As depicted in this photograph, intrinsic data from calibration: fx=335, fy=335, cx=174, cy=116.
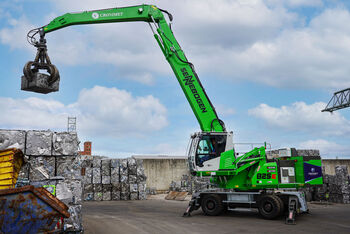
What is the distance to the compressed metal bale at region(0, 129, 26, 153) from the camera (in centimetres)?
855

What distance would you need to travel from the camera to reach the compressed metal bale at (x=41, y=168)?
870cm

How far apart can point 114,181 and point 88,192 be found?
1.81m

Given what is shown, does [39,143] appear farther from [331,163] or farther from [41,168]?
[331,163]

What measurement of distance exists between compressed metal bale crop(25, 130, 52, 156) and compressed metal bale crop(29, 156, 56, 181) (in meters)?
0.16

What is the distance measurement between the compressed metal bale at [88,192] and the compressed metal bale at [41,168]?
13.7 metres

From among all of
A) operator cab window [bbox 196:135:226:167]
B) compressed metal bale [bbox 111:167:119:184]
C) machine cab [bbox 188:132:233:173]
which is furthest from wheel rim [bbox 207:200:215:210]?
compressed metal bale [bbox 111:167:119:184]

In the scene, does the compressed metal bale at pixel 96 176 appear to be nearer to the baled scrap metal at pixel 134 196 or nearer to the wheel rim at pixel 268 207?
the baled scrap metal at pixel 134 196

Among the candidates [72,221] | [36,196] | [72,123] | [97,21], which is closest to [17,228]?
[36,196]

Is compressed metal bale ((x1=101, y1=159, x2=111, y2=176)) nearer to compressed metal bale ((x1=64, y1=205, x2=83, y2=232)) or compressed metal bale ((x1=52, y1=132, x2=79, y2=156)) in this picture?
compressed metal bale ((x1=52, y1=132, x2=79, y2=156))

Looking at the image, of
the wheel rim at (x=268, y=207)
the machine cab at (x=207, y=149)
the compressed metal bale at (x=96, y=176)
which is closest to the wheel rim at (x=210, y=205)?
the machine cab at (x=207, y=149)

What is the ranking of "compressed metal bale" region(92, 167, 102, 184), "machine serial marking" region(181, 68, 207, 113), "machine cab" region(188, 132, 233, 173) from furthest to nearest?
"compressed metal bale" region(92, 167, 102, 184), "machine serial marking" region(181, 68, 207, 113), "machine cab" region(188, 132, 233, 173)

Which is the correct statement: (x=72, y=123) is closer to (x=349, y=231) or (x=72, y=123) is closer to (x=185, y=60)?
(x=185, y=60)

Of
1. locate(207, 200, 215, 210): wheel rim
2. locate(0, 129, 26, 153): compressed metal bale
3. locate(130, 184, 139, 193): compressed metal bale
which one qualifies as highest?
locate(0, 129, 26, 153): compressed metal bale

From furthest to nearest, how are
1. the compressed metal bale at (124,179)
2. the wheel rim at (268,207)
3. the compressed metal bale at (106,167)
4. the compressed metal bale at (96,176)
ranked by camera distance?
the compressed metal bale at (124,179)
the compressed metal bale at (106,167)
the compressed metal bale at (96,176)
the wheel rim at (268,207)
